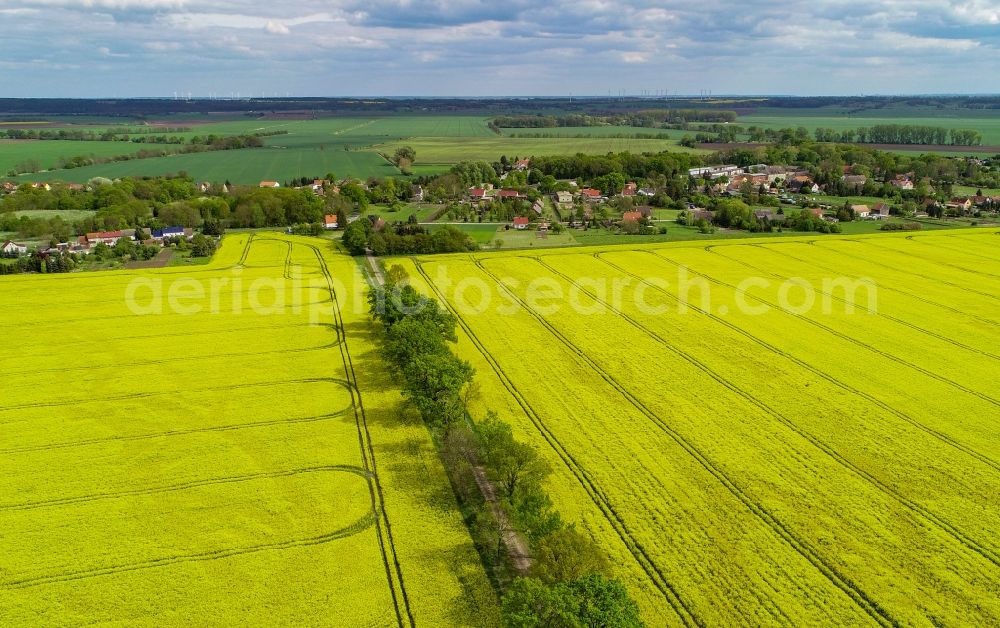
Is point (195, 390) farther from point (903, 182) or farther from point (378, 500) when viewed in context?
point (903, 182)

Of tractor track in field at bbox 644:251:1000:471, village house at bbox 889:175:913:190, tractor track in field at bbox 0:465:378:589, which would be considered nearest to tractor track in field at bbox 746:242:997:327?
tractor track in field at bbox 644:251:1000:471

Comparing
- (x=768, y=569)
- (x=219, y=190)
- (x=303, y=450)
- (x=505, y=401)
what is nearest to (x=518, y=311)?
(x=505, y=401)

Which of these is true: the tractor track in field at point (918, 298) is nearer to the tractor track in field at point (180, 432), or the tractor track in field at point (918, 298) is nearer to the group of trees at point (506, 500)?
the group of trees at point (506, 500)

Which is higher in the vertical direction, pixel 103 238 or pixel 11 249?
pixel 103 238

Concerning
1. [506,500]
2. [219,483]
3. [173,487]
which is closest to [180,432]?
[173,487]

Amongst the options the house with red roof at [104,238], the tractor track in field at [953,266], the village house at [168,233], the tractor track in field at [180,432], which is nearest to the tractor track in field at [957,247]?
the tractor track in field at [953,266]

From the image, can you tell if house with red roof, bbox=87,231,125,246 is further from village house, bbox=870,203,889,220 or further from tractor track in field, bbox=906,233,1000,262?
village house, bbox=870,203,889,220
